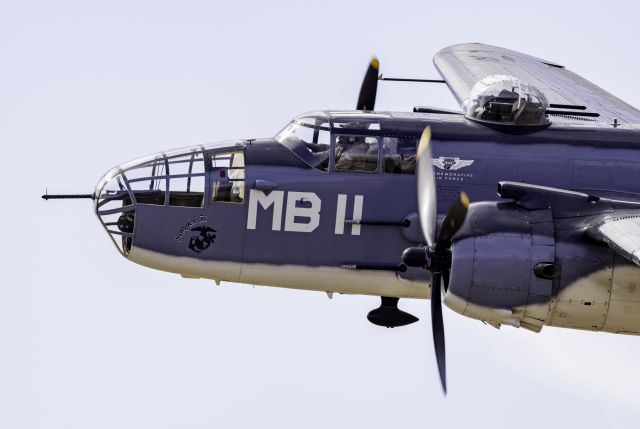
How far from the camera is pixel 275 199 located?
1312 inches

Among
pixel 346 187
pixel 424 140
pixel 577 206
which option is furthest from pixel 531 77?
pixel 577 206

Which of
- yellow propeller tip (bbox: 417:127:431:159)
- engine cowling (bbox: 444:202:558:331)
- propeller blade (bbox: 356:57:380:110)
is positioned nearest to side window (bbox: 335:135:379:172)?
yellow propeller tip (bbox: 417:127:431:159)

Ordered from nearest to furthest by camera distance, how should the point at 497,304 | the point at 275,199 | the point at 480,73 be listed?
the point at 497,304 → the point at 275,199 → the point at 480,73

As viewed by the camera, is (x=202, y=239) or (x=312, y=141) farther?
(x=312, y=141)

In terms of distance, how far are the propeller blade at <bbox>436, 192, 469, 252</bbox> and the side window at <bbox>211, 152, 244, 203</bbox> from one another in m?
4.38

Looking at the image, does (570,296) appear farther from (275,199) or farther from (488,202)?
(275,199)

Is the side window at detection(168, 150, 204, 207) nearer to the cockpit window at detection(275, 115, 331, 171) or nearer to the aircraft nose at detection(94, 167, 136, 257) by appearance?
the aircraft nose at detection(94, 167, 136, 257)

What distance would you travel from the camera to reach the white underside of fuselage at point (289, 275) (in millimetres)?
33500

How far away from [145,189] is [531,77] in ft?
38.1

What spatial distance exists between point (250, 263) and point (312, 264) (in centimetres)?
111

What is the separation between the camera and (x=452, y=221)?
99.0 feet

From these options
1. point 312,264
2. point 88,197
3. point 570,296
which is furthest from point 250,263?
point 570,296

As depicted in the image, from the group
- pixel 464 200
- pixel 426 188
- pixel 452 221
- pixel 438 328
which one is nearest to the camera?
pixel 464 200

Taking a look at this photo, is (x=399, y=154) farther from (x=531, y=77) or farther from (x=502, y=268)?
(x=531, y=77)
